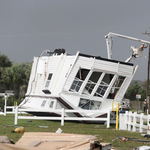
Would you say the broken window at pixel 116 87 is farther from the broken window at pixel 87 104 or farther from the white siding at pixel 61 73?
the white siding at pixel 61 73

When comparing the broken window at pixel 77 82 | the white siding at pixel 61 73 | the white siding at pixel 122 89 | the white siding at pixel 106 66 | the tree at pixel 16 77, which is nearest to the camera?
the white siding at pixel 61 73

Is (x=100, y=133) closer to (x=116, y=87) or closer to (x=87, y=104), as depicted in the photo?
(x=87, y=104)

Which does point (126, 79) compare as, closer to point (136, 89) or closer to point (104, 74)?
point (104, 74)

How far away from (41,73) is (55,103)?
341cm

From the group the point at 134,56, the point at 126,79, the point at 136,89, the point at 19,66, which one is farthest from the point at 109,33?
the point at 136,89

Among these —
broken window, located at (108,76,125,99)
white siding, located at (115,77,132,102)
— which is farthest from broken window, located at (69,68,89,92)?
white siding, located at (115,77,132,102)

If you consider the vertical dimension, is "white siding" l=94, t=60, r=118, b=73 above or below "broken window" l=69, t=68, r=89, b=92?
above

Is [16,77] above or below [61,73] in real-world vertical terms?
above

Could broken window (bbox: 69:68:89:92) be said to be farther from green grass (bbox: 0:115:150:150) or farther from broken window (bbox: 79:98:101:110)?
green grass (bbox: 0:115:150:150)

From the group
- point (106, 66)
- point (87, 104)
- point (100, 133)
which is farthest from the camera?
point (87, 104)

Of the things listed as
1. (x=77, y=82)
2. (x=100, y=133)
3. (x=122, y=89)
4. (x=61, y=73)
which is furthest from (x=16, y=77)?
(x=100, y=133)

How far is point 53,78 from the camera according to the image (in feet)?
75.8

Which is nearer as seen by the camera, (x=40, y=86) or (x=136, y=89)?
(x=40, y=86)

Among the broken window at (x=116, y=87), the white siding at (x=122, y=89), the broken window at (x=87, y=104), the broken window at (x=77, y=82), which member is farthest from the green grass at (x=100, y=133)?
the broken window at (x=116, y=87)
